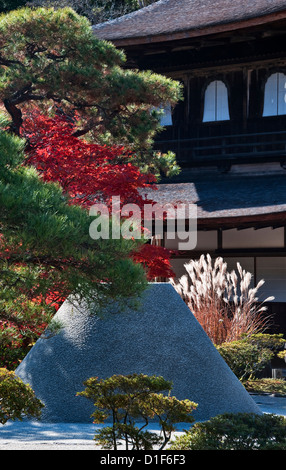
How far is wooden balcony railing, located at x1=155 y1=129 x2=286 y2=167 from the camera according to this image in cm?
1648

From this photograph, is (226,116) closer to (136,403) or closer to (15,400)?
(15,400)

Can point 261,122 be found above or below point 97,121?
above

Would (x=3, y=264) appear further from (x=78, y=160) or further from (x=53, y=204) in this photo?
(x=78, y=160)

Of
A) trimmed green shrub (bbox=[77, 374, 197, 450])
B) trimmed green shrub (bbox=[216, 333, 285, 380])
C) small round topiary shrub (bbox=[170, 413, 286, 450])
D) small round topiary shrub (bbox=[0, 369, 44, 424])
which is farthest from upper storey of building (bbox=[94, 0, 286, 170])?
small round topiary shrub (bbox=[170, 413, 286, 450])

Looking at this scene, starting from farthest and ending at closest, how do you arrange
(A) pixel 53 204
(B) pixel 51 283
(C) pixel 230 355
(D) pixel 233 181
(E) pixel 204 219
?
(D) pixel 233 181, (E) pixel 204 219, (C) pixel 230 355, (B) pixel 51 283, (A) pixel 53 204

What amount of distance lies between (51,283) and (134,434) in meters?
A: 1.27

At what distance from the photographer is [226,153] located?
17.0 m

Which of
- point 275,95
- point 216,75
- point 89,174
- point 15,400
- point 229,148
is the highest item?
point 216,75

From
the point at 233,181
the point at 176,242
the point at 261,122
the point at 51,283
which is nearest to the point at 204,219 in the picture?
the point at 176,242

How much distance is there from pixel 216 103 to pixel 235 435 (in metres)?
13.2

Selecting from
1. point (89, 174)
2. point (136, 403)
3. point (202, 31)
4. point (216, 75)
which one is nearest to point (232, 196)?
point (216, 75)

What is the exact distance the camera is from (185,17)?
16.9 m

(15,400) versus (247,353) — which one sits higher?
(247,353)

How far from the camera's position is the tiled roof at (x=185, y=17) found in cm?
1506
